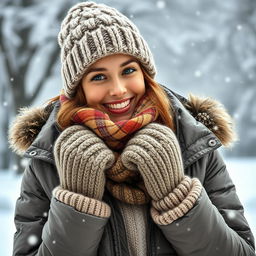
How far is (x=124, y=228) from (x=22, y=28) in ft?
15.3

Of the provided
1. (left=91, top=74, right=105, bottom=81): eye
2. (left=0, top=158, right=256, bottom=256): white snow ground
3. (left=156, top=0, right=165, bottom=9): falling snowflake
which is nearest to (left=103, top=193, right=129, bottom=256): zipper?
(left=91, top=74, right=105, bottom=81): eye

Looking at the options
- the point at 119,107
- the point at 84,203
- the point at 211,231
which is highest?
the point at 119,107

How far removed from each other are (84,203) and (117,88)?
1.30 ft

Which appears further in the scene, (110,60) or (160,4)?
(160,4)

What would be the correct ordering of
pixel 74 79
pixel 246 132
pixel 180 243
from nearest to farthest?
pixel 180 243
pixel 74 79
pixel 246 132

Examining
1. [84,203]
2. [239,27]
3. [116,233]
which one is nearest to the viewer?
[84,203]

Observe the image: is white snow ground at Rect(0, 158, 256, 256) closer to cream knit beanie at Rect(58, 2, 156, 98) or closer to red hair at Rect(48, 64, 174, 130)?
red hair at Rect(48, 64, 174, 130)

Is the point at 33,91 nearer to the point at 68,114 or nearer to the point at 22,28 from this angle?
the point at 22,28

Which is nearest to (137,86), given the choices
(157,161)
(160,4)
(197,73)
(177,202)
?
(157,161)

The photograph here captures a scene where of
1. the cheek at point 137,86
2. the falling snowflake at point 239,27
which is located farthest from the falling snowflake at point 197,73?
the cheek at point 137,86

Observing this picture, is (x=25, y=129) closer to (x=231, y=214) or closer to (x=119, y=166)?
(x=119, y=166)

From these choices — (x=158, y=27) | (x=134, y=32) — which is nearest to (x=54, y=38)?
(x=158, y=27)

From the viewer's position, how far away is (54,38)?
564cm

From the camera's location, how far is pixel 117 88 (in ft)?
4.88
